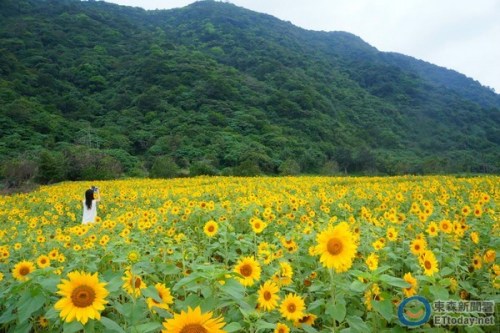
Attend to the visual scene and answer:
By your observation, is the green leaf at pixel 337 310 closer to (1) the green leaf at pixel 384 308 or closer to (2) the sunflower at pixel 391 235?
(1) the green leaf at pixel 384 308

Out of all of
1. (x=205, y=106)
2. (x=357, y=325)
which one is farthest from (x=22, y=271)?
(x=205, y=106)

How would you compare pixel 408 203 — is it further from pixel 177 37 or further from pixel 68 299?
pixel 177 37

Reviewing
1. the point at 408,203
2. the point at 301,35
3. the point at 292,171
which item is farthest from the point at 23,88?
the point at 301,35

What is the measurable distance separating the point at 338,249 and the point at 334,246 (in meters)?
0.03

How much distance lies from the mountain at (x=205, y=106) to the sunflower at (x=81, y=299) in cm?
2885

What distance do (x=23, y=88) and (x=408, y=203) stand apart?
57656 millimetres

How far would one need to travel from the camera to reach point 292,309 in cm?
229

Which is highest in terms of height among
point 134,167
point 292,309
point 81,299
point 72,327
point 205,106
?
point 205,106

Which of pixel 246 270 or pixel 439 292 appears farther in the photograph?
pixel 246 270

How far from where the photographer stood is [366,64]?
99062 millimetres

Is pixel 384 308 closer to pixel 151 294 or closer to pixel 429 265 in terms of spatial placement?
pixel 429 265

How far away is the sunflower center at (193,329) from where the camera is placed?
1.42m

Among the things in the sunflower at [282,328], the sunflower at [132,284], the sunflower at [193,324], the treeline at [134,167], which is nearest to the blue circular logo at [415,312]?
the sunflower at [282,328]

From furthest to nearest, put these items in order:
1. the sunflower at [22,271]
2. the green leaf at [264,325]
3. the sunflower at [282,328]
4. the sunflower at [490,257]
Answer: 1. the sunflower at [490,257]
2. the sunflower at [22,271]
3. the sunflower at [282,328]
4. the green leaf at [264,325]
